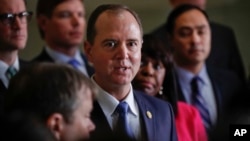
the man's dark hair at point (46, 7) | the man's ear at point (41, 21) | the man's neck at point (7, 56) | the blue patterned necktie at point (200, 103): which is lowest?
the blue patterned necktie at point (200, 103)

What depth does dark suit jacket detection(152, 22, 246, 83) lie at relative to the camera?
8.80 ft

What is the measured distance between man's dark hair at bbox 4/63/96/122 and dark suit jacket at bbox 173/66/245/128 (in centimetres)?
87

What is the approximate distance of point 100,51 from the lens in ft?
5.68

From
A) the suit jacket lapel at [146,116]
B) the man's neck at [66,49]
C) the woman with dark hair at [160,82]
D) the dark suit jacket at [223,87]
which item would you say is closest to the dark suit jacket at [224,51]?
the dark suit jacket at [223,87]

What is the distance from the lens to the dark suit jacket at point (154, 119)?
1706 millimetres

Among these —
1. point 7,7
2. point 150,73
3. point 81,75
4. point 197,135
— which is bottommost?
point 197,135

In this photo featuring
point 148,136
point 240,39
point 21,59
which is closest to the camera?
point 148,136

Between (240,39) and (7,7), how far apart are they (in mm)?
1523

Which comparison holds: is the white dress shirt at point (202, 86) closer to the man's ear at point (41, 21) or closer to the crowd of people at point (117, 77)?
the crowd of people at point (117, 77)

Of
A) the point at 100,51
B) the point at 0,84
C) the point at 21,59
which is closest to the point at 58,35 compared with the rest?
the point at 21,59

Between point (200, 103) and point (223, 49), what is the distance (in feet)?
1.62

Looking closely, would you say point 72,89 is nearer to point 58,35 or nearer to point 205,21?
point 58,35

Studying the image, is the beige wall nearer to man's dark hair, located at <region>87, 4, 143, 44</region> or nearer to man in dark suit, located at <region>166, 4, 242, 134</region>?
man in dark suit, located at <region>166, 4, 242, 134</region>

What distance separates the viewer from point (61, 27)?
7.63 ft
